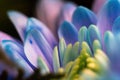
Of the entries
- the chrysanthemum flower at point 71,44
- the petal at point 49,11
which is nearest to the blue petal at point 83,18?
the chrysanthemum flower at point 71,44

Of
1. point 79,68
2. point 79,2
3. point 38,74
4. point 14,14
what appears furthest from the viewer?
point 79,2

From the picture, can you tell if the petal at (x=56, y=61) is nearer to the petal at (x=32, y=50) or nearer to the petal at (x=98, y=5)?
the petal at (x=32, y=50)

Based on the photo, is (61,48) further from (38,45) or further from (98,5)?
(98,5)

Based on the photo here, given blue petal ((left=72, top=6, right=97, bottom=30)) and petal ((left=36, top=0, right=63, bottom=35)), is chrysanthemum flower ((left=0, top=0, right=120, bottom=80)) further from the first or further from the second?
petal ((left=36, top=0, right=63, bottom=35))

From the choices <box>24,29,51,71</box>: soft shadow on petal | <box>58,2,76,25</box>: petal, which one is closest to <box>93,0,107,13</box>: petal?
<box>58,2,76,25</box>: petal

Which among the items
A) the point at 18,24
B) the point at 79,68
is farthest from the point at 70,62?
the point at 18,24

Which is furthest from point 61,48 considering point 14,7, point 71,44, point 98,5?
point 14,7

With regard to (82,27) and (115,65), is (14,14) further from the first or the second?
(115,65)
